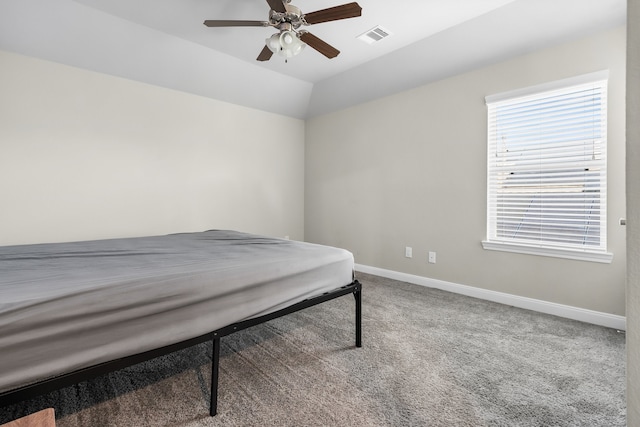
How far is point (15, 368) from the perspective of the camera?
0.99 metres

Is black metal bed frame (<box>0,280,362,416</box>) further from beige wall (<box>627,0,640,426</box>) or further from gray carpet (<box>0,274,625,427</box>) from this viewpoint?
beige wall (<box>627,0,640,426</box>)

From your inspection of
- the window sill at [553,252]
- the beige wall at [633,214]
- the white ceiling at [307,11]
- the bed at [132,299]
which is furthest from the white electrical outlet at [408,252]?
the beige wall at [633,214]

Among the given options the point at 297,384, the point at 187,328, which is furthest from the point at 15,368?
the point at 297,384

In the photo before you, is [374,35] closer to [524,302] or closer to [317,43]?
[317,43]

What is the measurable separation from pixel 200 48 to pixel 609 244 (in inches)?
168

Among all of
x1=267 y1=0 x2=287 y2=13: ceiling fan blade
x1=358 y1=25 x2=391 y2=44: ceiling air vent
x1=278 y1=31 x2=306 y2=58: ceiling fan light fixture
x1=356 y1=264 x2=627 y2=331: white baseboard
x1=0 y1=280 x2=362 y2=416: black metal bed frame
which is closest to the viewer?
x1=0 y1=280 x2=362 y2=416: black metal bed frame

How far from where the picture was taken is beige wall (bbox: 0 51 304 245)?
282 centimetres

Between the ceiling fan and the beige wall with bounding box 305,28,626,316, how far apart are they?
1756 millimetres

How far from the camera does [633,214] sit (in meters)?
0.49

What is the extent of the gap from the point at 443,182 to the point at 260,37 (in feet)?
8.21

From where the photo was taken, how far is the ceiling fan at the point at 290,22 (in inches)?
80.0

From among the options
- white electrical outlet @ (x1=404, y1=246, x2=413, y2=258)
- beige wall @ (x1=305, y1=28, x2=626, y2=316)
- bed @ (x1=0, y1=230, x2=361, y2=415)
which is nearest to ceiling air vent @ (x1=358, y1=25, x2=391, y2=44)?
beige wall @ (x1=305, y1=28, x2=626, y2=316)

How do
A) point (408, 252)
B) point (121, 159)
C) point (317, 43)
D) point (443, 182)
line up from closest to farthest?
point (317, 43) < point (121, 159) < point (443, 182) < point (408, 252)

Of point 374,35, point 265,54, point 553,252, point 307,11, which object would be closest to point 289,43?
point 265,54
